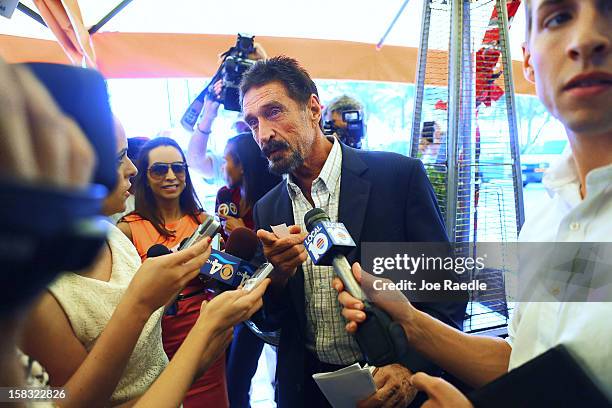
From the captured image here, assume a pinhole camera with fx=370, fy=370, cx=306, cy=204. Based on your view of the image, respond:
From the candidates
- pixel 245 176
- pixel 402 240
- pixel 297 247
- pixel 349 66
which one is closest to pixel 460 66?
pixel 402 240

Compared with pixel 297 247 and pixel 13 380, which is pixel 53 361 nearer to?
pixel 13 380

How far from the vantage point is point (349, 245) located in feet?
2.44

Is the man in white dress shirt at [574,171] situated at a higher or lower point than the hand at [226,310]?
higher

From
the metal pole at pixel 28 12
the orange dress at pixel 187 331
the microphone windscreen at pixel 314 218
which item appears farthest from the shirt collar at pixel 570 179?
the metal pole at pixel 28 12

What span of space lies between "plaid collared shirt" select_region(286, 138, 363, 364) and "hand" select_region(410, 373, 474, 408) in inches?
22.6

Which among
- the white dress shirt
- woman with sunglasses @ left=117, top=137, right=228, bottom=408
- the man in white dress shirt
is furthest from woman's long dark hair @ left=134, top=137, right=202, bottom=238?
the white dress shirt

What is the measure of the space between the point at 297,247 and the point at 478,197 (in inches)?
32.3

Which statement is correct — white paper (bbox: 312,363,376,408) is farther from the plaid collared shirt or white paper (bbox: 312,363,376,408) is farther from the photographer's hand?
the photographer's hand

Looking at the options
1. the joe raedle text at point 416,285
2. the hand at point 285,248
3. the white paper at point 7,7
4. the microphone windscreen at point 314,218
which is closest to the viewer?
the joe raedle text at point 416,285

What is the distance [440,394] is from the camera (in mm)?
520

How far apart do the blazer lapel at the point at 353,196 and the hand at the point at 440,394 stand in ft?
1.81

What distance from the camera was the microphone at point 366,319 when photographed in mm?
642

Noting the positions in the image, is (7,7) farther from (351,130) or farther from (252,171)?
(351,130)

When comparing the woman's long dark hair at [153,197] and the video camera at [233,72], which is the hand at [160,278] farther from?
the video camera at [233,72]
